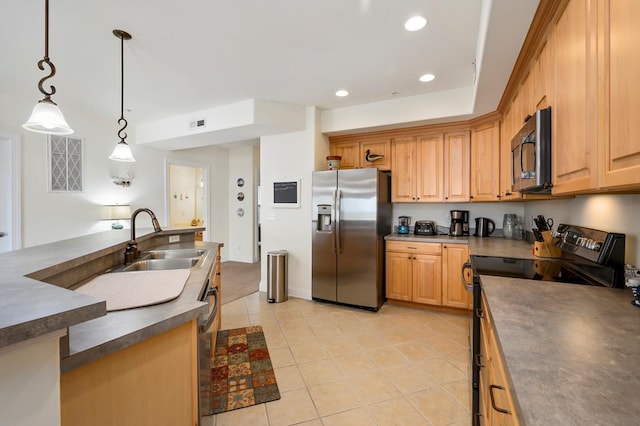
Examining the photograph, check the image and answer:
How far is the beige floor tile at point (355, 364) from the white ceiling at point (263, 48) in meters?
2.52

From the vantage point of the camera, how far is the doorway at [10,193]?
3.42 m

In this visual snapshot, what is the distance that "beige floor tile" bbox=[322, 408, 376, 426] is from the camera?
175 cm

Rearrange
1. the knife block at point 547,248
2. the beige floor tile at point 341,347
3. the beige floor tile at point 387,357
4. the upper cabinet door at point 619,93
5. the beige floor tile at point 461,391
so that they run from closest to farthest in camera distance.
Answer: the upper cabinet door at point 619,93 < the beige floor tile at point 461,391 < the knife block at point 547,248 < the beige floor tile at point 387,357 < the beige floor tile at point 341,347

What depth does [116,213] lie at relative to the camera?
4.32 meters

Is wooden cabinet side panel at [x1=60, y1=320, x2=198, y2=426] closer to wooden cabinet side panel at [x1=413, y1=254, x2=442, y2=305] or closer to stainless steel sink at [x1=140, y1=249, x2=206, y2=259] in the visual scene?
stainless steel sink at [x1=140, y1=249, x2=206, y2=259]

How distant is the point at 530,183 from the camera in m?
1.64

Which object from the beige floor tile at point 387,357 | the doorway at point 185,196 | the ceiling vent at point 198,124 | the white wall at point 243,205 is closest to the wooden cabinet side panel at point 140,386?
the beige floor tile at point 387,357

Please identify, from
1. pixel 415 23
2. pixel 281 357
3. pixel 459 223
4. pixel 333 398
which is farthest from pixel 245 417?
pixel 459 223

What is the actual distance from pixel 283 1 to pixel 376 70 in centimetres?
126

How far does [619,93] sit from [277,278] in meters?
3.58

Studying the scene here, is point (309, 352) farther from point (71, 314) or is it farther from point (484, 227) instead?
point (484, 227)

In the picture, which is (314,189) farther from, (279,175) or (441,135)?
(441,135)

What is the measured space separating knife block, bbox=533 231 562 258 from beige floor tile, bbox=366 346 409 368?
1376 mm

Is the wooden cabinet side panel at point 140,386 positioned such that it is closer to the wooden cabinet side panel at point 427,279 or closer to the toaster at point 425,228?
the wooden cabinet side panel at point 427,279
